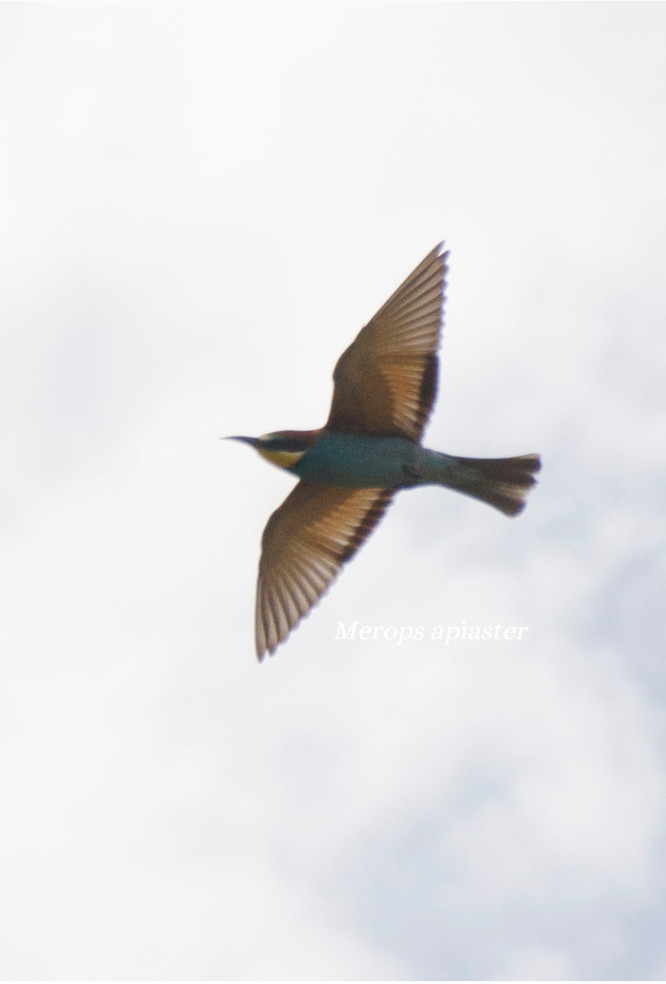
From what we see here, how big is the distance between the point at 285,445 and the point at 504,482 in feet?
3.29

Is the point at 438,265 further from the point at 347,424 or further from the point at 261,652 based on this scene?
the point at 261,652

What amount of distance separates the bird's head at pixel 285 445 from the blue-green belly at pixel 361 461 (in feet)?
0.09

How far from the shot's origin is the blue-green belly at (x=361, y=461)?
7.46 m

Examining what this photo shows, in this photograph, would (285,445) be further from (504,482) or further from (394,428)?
(504,482)

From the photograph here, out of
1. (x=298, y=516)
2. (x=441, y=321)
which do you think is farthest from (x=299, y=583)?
(x=441, y=321)

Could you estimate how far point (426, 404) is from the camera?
24.8 ft

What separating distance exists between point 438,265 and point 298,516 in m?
1.44

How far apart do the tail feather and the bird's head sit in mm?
661

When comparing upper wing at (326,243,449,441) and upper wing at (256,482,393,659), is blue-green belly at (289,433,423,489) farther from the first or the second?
upper wing at (256,482,393,659)

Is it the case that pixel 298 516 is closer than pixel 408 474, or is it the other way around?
pixel 408 474

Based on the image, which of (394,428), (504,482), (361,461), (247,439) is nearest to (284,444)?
(247,439)

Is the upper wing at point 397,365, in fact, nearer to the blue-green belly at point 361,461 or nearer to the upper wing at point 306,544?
the blue-green belly at point 361,461

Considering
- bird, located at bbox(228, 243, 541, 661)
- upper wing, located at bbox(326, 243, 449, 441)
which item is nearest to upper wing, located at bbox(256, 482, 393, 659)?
bird, located at bbox(228, 243, 541, 661)

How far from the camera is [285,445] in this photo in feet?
24.8
